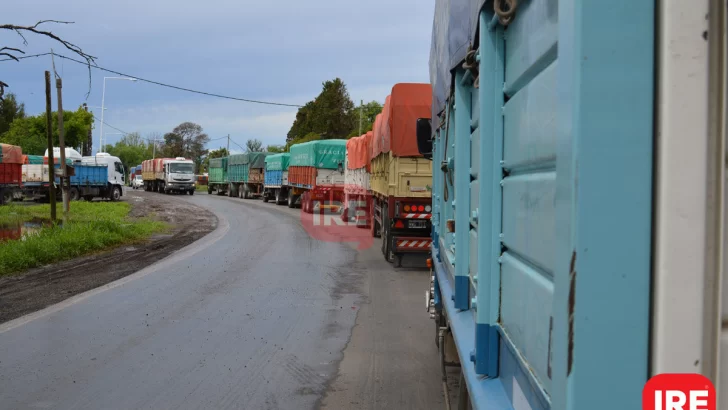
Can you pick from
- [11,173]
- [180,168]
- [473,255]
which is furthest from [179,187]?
[473,255]

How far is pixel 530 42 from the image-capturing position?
2.25 metres

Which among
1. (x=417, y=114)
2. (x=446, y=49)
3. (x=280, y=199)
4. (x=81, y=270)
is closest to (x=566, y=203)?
(x=446, y=49)

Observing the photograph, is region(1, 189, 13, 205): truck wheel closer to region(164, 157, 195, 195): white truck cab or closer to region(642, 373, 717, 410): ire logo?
region(164, 157, 195, 195): white truck cab

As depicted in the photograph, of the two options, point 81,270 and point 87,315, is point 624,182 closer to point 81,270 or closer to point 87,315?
point 87,315

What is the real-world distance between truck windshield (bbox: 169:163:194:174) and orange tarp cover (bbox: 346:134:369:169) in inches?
1317

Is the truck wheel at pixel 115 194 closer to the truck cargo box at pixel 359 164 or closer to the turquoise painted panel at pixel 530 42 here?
the truck cargo box at pixel 359 164

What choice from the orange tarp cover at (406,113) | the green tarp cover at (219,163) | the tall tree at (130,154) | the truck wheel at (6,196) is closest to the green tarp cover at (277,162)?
the green tarp cover at (219,163)

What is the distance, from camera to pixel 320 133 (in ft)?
283

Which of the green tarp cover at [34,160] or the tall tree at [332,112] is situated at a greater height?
the tall tree at [332,112]

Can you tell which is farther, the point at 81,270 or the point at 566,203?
the point at 81,270

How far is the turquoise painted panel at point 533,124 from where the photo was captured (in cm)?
191

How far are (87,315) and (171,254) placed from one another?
756 centimetres

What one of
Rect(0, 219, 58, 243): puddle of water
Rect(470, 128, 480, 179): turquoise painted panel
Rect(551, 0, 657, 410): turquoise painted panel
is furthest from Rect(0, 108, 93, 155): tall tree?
Rect(551, 0, 657, 410): turquoise painted panel

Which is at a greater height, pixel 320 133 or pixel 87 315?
pixel 320 133
